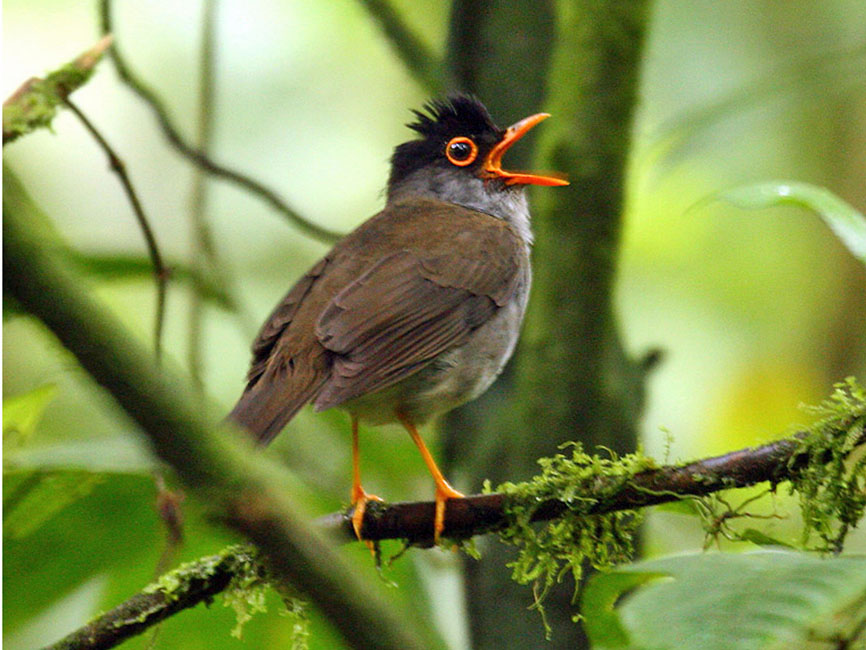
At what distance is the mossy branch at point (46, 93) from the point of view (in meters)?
3.12

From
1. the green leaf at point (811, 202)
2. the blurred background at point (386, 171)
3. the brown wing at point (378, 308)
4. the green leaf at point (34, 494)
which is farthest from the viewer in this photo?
the blurred background at point (386, 171)

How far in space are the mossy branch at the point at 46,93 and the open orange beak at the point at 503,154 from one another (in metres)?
1.72

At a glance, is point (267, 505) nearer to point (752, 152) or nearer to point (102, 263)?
point (102, 263)

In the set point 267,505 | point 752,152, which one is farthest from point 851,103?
point 267,505

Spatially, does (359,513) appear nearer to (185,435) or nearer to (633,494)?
(633,494)

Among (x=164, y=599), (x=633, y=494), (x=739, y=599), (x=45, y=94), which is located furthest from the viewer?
(x=45, y=94)

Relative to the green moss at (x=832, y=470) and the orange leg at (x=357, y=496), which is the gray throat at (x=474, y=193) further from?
the green moss at (x=832, y=470)

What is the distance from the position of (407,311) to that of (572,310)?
0.61 meters

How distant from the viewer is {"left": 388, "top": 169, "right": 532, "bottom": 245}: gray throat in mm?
5035

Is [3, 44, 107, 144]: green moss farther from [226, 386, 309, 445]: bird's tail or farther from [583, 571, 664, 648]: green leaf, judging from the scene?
[583, 571, 664, 648]: green leaf

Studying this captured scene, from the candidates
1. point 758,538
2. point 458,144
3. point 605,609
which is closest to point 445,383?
point 458,144

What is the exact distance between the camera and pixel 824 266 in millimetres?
7957

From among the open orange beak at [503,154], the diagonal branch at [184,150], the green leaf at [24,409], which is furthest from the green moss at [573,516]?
the diagonal branch at [184,150]

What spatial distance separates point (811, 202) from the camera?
221 centimetres
